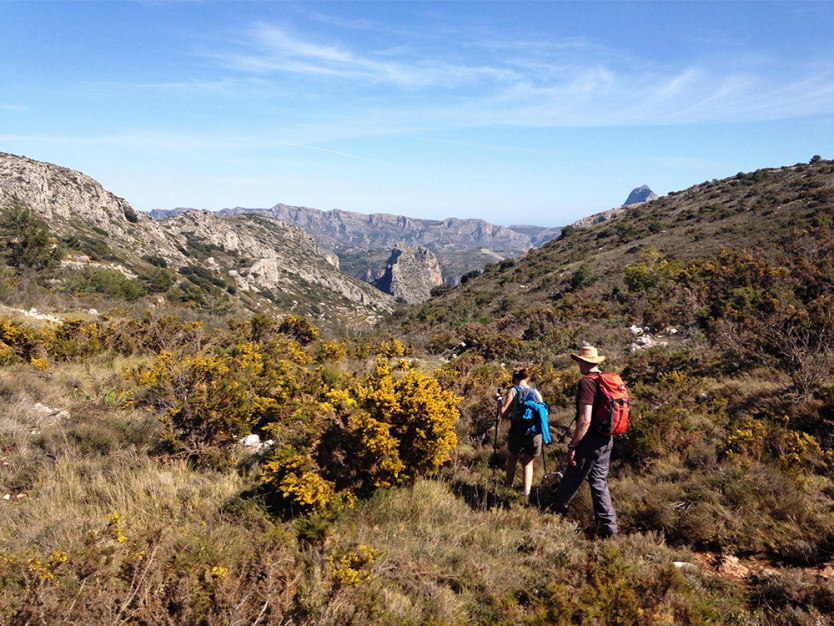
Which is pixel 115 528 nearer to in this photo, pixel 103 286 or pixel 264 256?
pixel 103 286

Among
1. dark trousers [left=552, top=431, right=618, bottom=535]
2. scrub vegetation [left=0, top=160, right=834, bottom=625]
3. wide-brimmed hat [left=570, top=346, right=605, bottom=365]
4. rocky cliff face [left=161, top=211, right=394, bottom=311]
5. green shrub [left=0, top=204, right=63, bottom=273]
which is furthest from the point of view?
rocky cliff face [left=161, top=211, right=394, bottom=311]

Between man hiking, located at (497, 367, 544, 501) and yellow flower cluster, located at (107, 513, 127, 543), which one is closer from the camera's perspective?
yellow flower cluster, located at (107, 513, 127, 543)

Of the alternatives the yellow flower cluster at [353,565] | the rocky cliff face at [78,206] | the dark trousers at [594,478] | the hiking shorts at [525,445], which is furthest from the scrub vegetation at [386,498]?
the rocky cliff face at [78,206]

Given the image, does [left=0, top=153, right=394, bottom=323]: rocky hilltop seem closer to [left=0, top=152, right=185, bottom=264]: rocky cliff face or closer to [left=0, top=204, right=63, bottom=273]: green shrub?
[left=0, top=152, right=185, bottom=264]: rocky cliff face

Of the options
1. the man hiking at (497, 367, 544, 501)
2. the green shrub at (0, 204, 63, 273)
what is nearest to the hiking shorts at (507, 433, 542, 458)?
the man hiking at (497, 367, 544, 501)

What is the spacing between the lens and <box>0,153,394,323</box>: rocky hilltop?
46781mm

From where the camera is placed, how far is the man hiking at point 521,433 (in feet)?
14.8

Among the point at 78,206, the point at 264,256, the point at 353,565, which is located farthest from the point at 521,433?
the point at 264,256

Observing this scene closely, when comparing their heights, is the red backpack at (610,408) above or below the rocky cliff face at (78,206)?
below

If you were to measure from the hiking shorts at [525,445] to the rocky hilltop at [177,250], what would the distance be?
1332 inches

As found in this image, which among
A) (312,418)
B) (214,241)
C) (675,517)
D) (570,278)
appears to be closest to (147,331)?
(312,418)

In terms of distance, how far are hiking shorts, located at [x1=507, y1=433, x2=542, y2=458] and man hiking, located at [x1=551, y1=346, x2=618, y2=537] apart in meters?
0.48

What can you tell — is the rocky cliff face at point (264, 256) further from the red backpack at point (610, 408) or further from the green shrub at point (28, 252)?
the red backpack at point (610, 408)

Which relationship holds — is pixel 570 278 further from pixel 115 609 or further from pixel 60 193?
pixel 60 193
